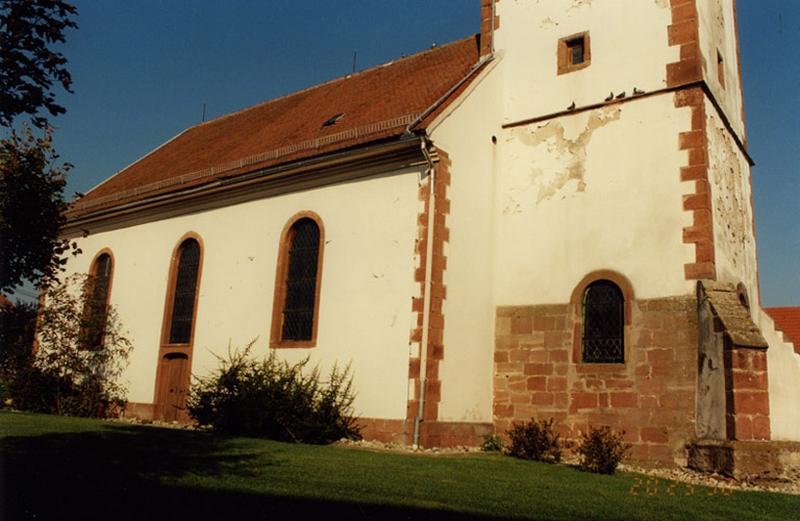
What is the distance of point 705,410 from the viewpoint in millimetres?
11219

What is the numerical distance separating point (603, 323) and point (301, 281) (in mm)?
5909

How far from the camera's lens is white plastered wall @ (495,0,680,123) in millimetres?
13344

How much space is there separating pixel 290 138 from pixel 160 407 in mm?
6966

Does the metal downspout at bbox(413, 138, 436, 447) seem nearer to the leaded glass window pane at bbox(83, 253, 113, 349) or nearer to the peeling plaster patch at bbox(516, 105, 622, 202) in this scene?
the peeling plaster patch at bbox(516, 105, 622, 202)

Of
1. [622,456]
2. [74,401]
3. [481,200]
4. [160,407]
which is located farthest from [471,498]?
[74,401]

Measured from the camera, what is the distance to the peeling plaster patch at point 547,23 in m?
14.9

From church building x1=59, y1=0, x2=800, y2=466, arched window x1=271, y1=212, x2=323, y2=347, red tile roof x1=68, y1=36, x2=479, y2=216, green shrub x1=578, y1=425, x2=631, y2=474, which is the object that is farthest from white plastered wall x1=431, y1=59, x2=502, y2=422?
arched window x1=271, y1=212, x2=323, y2=347

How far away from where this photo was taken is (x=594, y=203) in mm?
13336

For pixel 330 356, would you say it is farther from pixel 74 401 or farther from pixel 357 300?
→ pixel 74 401

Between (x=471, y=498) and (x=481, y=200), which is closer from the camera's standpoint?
(x=471, y=498)

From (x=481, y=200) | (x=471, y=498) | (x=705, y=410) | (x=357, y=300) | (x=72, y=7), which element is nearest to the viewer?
(x=72, y=7)

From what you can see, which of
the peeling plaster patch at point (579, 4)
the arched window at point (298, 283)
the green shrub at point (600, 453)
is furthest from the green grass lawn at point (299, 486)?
the peeling plaster patch at point (579, 4)

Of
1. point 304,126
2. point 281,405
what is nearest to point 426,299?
point 281,405

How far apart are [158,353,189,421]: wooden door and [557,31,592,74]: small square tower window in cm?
1038
